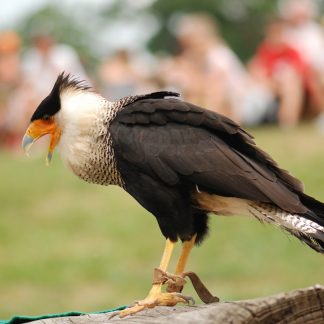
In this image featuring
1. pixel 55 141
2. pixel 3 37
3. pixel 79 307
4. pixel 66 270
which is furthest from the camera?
pixel 3 37

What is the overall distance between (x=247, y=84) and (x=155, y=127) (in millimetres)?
8470

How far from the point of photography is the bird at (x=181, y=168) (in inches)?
192

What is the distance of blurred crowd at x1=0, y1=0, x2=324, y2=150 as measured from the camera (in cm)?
1284

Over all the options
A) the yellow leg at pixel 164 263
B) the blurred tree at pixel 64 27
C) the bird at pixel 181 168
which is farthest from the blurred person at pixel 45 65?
the blurred tree at pixel 64 27

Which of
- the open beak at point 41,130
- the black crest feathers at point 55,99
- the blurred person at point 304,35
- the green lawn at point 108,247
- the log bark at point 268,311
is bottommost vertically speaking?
the log bark at point 268,311

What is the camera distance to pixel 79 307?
10344 mm

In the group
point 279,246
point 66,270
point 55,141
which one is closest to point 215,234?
point 279,246

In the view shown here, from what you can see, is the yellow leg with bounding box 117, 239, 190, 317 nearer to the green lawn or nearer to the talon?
the talon

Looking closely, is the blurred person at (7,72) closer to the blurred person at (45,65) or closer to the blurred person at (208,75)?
the blurred person at (45,65)

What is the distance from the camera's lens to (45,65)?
13.8 m

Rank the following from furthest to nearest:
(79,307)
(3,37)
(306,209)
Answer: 1. (3,37)
2. (79,307)
3. (306,209)

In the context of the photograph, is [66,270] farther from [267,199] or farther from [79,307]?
[267,199]

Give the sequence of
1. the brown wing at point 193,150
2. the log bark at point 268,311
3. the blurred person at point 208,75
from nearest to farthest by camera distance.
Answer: the log bark at point 268,311, the brown wing at point 193,150, the blurred person at point 208,75

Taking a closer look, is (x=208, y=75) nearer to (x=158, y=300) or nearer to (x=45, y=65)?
(x=45, y=65)
